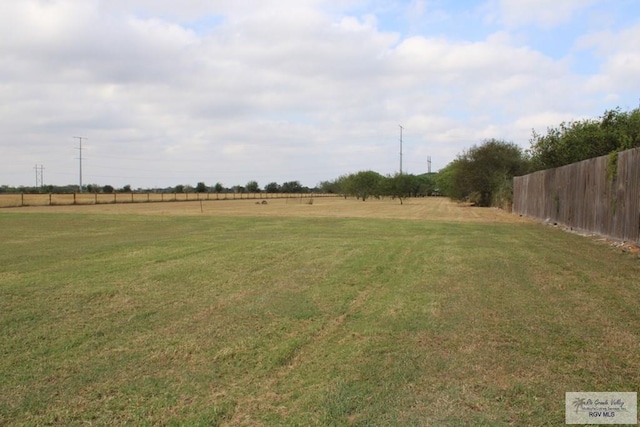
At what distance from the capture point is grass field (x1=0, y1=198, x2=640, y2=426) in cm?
353

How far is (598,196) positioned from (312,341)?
13843 mm

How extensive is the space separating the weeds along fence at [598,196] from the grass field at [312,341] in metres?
3.38

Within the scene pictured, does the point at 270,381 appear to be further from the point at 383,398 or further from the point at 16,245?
the point at 16,245

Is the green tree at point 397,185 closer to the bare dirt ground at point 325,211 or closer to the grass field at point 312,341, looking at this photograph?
the bare dirt ground at point 325,211

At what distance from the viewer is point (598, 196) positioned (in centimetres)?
1540

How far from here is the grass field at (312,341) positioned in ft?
11.6

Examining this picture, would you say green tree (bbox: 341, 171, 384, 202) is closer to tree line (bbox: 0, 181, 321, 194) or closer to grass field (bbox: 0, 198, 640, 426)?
tree line (bbox: 0, 181, 321, 194)

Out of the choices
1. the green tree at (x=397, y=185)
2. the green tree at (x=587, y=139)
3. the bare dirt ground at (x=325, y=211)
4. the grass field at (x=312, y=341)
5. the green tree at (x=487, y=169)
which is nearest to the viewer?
the grass field at (x=312, y=341)

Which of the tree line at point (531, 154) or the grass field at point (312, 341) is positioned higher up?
the tree line at point (531, 154)

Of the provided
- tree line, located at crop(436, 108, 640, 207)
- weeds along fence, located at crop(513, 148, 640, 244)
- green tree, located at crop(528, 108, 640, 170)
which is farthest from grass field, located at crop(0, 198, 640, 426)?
green tree, located at crop(528, 108, 640, 170)

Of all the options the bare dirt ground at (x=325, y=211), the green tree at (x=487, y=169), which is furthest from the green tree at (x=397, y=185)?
the bare dirt ground at (x=325, y=211)

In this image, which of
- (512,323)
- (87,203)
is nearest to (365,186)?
(87,203)

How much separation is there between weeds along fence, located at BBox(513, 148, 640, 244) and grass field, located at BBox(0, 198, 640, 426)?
11.1ft

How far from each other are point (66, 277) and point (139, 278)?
131 cm
